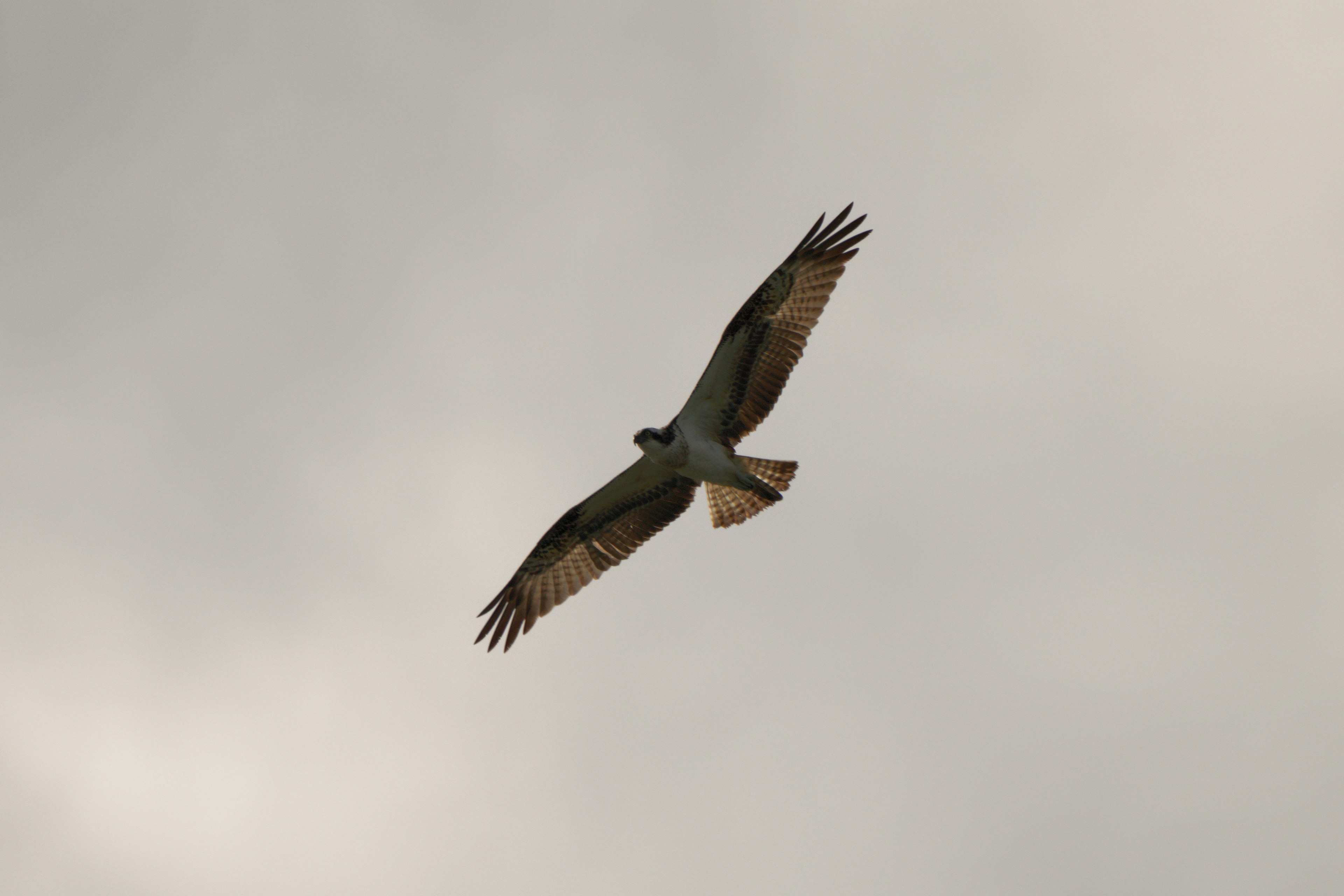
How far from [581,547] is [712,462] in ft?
9.26

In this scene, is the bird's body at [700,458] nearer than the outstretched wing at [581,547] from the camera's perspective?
Yes

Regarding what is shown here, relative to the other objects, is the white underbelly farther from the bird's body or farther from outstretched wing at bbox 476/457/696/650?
outstretched wing at bbox 476/457/696/650

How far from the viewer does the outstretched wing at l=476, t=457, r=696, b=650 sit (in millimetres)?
18141

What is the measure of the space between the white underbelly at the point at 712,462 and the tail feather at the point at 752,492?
0.19 meters

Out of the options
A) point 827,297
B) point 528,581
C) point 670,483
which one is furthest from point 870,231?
point 528,581

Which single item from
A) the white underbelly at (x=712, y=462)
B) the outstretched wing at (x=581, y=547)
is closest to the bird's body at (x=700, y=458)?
the white underbelly at (x=712, y=462)

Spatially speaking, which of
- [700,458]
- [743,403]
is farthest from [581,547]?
[743,403]

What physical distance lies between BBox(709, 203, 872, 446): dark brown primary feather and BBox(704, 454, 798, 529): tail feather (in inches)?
20.5

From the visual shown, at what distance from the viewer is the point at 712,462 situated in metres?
17.0

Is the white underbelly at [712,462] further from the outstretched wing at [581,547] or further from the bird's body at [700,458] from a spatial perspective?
the outstretched wing at [581,547]

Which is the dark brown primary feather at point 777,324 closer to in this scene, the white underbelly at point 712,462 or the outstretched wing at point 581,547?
the white underbelly at point 712,462

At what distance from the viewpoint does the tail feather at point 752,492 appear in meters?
17.2

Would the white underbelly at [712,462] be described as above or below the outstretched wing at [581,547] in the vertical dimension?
below

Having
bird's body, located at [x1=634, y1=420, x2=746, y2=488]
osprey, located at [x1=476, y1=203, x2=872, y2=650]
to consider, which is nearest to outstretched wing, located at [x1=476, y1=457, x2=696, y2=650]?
osprey, located at [x1=476, y1=203, x2=872, y2=650]
